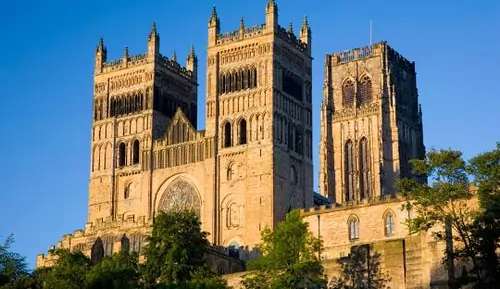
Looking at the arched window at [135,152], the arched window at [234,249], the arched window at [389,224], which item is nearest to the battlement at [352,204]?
the arched window at [389,224]

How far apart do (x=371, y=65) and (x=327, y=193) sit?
57.7ft

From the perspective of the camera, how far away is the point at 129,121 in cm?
11600

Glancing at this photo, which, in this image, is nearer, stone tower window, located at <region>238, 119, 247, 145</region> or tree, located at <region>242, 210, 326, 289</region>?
tree, located at <region>242, 210, 326, 289</region>

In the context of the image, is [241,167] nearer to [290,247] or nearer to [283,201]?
[283,201]

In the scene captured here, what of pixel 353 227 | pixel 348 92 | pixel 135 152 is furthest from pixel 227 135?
pixel 348 92

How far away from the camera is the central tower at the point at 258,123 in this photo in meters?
104

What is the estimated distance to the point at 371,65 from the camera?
142 metres

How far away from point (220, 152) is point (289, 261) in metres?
26.1

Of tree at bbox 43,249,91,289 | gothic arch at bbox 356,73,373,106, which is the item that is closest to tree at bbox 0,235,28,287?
tree at bbox 43,249,91,289

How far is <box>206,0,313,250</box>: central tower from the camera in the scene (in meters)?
104

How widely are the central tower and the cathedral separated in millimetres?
110

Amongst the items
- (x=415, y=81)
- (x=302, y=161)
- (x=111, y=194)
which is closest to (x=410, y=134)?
(x=415, y=81)

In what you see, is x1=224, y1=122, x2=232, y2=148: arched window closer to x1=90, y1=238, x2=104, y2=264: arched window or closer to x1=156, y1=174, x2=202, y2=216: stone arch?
x1=156, y1=174, x2=202, y2=216: stone arch

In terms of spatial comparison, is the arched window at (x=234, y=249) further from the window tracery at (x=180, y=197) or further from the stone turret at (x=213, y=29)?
the stone turret at (x=213, y=29)
